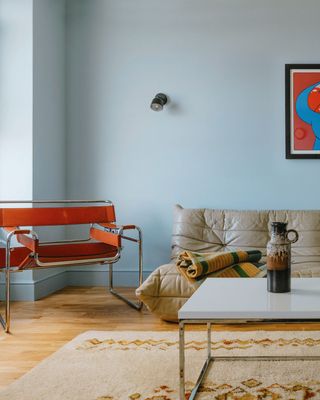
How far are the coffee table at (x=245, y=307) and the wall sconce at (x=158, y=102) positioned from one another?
2.13 meters

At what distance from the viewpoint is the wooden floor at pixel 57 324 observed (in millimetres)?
2305

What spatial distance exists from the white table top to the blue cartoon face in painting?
2084 mm

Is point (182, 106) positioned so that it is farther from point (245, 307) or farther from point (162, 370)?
point (245, 307)

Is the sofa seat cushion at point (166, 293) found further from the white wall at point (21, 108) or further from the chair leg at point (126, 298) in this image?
the white wall at point (21, 108)

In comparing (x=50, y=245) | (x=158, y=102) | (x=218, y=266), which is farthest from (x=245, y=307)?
(x=158, y=102)

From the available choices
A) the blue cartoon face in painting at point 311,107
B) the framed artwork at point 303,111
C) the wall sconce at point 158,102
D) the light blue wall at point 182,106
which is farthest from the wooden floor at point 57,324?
the blue cartoon face in painting at point 311,107

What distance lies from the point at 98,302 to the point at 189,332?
1051mm

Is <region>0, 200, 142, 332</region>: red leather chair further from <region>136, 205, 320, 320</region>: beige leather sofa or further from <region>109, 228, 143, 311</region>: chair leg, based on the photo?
<region>136, 205, 320, 320</region>: beige leather sofa

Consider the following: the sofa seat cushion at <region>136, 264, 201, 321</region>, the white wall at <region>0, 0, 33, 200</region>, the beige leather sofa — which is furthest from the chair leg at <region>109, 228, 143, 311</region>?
the white wall at <region>0, 0, 33, 200</region>

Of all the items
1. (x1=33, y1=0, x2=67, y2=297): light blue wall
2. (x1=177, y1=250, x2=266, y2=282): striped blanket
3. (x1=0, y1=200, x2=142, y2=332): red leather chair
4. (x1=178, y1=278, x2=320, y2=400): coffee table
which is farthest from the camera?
(x1=33, y1=0, x2=67, y2=297): light blue wall

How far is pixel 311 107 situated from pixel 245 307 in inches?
106

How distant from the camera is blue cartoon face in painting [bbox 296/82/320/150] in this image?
393cm

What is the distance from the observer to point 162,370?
81.0 inches

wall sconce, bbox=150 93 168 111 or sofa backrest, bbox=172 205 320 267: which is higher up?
wall sconce, bbox=150 93 168 111
